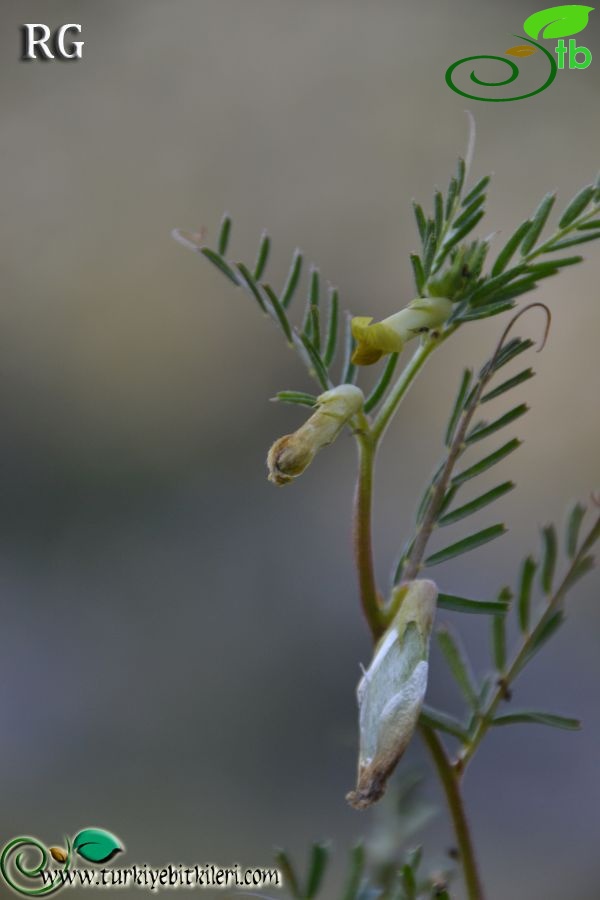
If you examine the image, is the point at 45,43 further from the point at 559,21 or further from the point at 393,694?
the point at 393,694

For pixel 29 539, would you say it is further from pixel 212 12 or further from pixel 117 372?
pixel 212 12

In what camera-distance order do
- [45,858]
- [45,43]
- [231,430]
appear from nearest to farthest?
[45,858], [45,43], [231,430]

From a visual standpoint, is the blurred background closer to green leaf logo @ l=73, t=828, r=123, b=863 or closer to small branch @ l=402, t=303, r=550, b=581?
green leaf logo @ l=73, t=828, r=123, b=863

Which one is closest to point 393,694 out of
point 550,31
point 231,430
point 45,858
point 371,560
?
point 371,560

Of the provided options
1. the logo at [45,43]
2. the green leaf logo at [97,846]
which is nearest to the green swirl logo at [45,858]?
the green leaf logo at [97,846]

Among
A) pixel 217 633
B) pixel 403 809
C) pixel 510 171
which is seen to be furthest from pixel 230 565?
pixel 403 809

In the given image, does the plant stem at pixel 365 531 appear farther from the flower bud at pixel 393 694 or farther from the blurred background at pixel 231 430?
the blurred background at pixel 231 430

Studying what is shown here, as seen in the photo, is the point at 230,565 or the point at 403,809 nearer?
the point at 403,809
